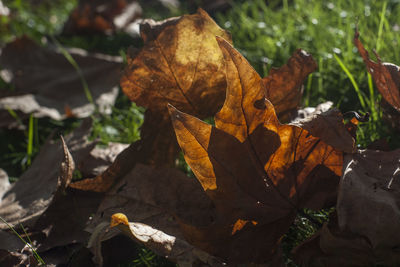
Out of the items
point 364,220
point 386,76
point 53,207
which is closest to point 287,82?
point 386,76

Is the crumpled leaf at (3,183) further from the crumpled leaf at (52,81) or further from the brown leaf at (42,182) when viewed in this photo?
the crumpled leaf at (52,81)

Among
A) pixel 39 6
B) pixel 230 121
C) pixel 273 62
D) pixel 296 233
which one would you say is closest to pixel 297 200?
pixel 296 233

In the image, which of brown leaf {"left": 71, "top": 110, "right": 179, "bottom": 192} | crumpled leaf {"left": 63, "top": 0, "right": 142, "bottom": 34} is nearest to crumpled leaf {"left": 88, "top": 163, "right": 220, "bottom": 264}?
brown leaf {"left": 71, "top": 110, "right": 179, "bottom": 192}

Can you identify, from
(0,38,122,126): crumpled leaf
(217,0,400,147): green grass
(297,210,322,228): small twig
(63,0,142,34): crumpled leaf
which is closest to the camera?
(297,210,322,228): small twig

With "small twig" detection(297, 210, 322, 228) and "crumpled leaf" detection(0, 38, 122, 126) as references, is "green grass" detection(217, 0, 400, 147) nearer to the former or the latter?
"small twig" detection(297, 210, 322, 228)

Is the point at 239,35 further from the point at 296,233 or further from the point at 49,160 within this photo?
the point at 296,233

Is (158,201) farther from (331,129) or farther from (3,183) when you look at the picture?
(3,183)
